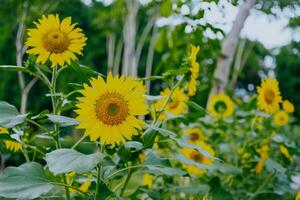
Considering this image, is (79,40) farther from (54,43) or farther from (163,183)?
(163,183)

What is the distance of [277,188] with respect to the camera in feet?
6.23

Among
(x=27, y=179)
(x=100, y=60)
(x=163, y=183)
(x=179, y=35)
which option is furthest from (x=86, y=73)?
(x=100, y=60)

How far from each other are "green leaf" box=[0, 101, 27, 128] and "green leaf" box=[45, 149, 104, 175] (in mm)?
100

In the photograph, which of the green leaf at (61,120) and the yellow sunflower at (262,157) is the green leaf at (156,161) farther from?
the yellow sunflower at (262,157)

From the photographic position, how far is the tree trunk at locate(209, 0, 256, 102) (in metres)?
2.46

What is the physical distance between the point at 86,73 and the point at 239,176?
1004mm

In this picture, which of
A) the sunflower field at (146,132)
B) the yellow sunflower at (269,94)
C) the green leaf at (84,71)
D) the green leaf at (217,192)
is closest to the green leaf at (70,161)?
the sunflower field at (146,132)

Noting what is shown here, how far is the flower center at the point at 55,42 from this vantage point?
3.68 ft

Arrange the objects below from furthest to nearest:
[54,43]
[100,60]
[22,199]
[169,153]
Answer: [100,60] → [169,153] → [54,43] → [22,199]

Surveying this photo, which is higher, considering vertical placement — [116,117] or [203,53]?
[203,53]

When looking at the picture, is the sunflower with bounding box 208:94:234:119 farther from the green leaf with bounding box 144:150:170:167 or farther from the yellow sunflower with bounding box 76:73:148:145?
the yellow sunflower with bounding box 76:73:148:145

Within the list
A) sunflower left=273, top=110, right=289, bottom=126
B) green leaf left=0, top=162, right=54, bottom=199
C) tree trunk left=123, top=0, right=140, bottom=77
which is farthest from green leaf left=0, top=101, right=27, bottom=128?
tree trunk left=123, top=0, right=140, bottom=77

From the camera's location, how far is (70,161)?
3.22 feet

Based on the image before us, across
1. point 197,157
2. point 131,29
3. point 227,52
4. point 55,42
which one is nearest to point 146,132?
point 55,42
